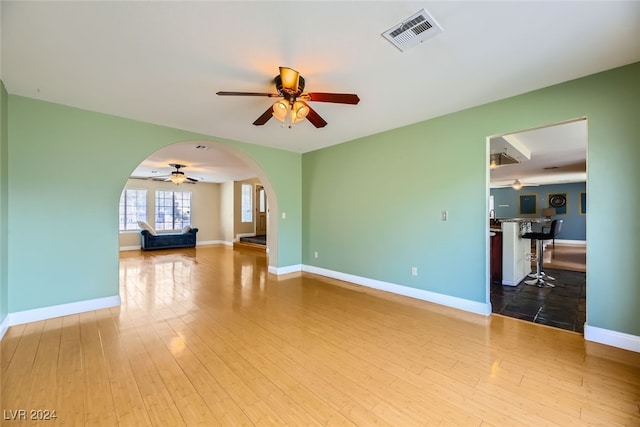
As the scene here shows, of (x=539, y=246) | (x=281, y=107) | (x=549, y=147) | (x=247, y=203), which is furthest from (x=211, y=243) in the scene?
(x=549, y=147)

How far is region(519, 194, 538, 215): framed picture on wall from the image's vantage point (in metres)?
11.4

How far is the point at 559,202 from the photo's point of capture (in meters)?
10.7

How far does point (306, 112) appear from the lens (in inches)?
99.7

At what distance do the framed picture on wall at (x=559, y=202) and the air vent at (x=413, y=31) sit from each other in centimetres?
1236

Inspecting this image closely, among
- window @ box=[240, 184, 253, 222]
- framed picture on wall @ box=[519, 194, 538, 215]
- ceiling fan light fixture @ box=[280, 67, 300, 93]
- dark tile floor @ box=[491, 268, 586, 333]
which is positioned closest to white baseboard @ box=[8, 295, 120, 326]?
ceiling fan light fixture @ box=[280, 67, 300, 93]

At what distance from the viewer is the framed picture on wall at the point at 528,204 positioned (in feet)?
37.2

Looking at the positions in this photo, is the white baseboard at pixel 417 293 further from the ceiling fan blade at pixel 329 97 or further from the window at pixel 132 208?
the window at pixel 132 208

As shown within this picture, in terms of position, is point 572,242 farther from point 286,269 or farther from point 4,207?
point 4,207

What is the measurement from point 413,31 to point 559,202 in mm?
12510

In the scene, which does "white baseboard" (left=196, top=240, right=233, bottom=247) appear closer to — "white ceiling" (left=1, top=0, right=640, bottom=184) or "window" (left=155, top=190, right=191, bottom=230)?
"window" (left=155, top=190, right=191, bottom=230)

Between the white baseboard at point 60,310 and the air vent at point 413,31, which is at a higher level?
the air vent at point 413,31

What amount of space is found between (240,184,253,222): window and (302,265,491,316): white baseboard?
5.90m

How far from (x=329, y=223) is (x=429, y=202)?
82.2 inches

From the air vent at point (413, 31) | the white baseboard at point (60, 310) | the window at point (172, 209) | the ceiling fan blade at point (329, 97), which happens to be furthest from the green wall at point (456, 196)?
the window at point (172, 209)
